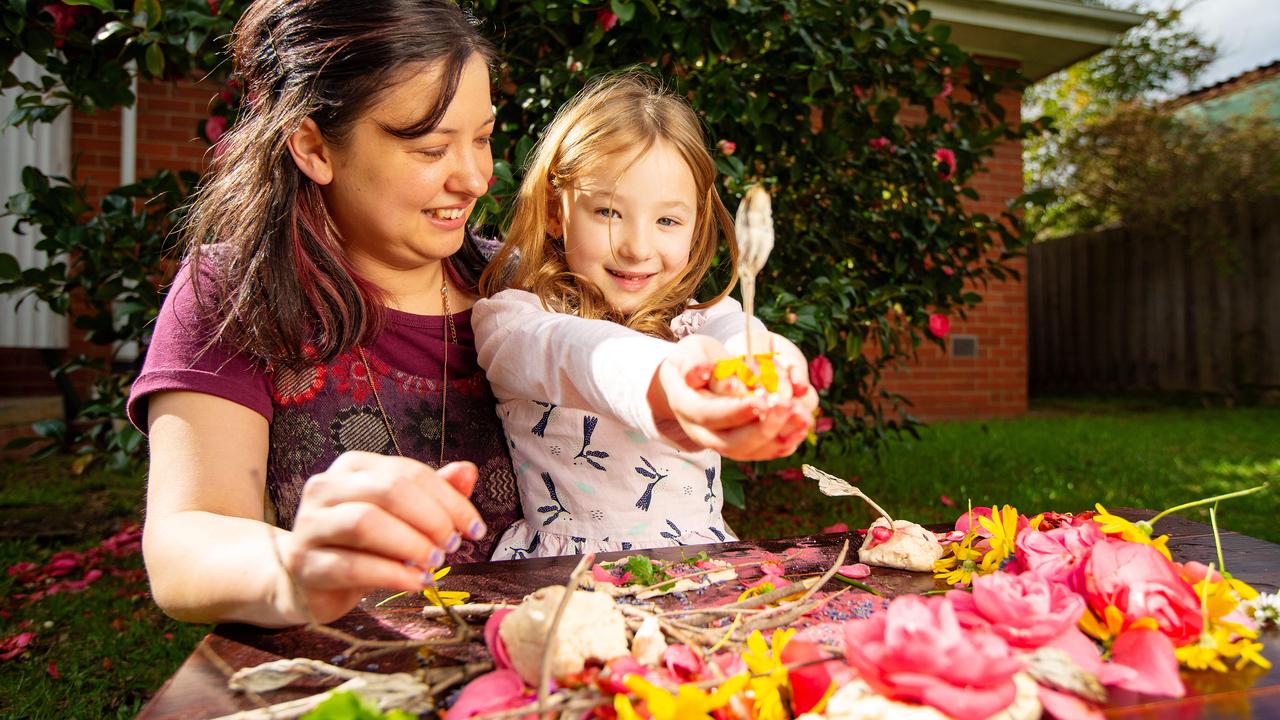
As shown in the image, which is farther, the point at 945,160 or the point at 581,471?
the point at 945,160

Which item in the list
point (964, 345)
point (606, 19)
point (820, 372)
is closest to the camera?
point (606, 19)

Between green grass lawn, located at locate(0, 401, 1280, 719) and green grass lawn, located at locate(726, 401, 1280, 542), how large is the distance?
0.01 m

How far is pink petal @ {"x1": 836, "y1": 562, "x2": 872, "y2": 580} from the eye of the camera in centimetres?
114

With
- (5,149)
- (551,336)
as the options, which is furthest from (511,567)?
(5,149)

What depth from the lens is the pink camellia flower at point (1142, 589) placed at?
85 cm

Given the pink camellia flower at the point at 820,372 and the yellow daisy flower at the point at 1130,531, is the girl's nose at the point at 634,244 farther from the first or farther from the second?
the pink camellia flower at the point at 820,372

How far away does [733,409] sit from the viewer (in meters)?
0.89

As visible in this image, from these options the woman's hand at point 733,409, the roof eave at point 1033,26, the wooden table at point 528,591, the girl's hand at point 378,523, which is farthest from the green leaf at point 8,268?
the roof eave at point 1033,26

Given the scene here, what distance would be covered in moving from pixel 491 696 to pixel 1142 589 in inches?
25.4

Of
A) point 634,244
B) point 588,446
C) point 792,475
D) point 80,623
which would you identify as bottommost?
point 80,623

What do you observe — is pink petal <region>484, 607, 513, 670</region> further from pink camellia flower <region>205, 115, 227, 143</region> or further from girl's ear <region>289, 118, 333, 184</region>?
pink camellia flower <region>205, 115, 227, 143</region>

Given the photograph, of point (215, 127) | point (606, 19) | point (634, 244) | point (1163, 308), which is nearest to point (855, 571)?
point (634, 244)

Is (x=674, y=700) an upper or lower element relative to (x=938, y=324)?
lower

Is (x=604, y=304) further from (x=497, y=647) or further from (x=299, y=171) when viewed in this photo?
(x=497, y=647)
